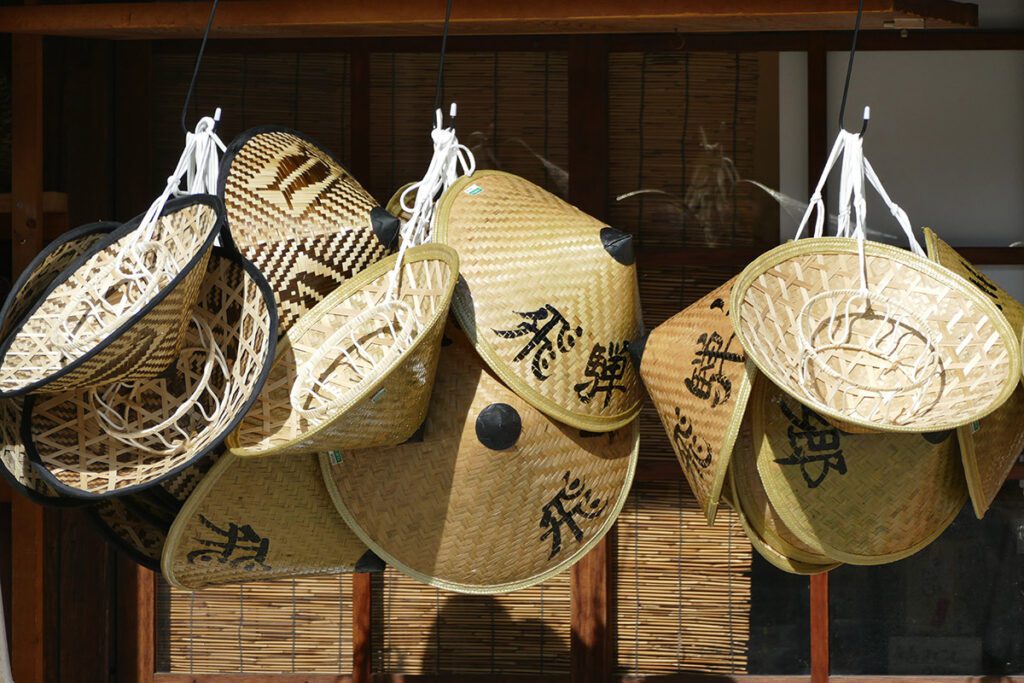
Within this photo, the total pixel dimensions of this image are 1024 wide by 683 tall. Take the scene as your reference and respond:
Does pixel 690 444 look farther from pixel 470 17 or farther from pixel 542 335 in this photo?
pixel 470 17

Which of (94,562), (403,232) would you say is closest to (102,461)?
(403,232)

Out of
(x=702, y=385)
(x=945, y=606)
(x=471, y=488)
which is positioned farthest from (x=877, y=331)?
(x=945, y=606)

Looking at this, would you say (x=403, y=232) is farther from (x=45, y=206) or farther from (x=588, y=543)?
(x=45, y=206)

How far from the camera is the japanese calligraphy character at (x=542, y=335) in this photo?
225cm

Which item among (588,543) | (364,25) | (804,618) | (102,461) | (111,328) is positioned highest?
(364,25)

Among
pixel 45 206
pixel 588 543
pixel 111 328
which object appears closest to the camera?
pixel 111 328

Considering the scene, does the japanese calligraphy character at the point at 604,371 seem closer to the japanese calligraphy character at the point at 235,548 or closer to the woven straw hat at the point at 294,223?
the woven straw hat at the point at 294,223

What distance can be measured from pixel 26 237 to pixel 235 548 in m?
1.08

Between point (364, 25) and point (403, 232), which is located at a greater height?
point (364, 25)

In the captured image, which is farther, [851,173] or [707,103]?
[707,103]

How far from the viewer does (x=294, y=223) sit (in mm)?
2305

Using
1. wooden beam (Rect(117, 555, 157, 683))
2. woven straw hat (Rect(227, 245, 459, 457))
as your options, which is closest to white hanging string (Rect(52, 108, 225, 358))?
woven straw hat (Rect(227, 245, 459, 457))

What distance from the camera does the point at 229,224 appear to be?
226 cm

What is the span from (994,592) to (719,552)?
65 cm
